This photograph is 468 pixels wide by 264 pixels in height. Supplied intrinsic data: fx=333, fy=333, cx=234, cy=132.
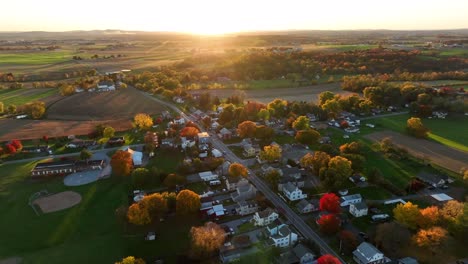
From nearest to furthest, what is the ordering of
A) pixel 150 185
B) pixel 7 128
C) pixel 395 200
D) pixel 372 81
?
1. pixel 395 200
2. pixel 150 185
3. pixel 7 128
4. pixel 372 81

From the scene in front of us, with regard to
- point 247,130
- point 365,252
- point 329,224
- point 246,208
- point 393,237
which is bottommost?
point 246,208

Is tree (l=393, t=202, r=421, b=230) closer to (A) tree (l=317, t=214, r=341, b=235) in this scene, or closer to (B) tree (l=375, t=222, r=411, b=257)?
(B) tree (l=375, t=222, r=411, b=257)

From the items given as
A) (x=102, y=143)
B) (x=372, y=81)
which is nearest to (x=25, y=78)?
(x=102, y=143)

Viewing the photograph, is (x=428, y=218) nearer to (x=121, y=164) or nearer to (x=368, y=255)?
(x=368, y=255)

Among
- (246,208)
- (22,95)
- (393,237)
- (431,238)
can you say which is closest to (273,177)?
(246,208)

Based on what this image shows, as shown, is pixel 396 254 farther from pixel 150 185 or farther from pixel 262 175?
→ pixel 150 185

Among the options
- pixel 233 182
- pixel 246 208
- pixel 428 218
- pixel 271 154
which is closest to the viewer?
pixel 428 218
